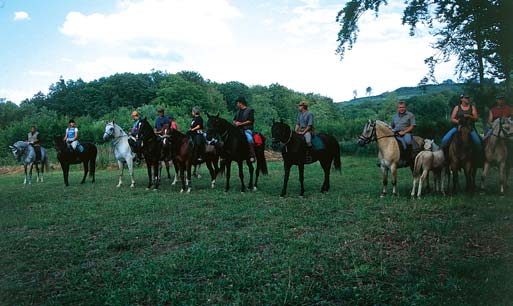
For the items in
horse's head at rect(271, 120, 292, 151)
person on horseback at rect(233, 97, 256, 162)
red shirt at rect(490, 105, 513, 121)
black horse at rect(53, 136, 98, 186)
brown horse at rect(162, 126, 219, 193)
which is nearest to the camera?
red shirt at rect(490, 105, 513, 121)

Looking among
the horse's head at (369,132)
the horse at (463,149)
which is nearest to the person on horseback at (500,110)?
the horse at (463,149)

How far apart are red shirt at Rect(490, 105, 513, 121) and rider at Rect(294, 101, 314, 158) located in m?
5.29

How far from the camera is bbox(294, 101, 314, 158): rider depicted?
11477 millimetres

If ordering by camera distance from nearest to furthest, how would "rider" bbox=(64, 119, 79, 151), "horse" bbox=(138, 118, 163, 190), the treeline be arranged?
"horse" bbox=(138, 118, 163, 190)
"rider" bbox=(64, 119, 79, 151)
the treeline

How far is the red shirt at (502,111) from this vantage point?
10500 millimetres

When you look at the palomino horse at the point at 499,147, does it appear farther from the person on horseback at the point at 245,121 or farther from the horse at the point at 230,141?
the horse at the point at 230,141

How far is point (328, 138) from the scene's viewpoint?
12352 mm

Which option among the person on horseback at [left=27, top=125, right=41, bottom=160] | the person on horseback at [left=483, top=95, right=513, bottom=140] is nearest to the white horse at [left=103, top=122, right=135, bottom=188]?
the person on horseback at [left=27, top=125, right=41, bottom=160]

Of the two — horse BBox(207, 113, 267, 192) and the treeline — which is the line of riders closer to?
horse BBox(207, 113, 267, 192)

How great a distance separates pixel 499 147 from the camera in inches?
400

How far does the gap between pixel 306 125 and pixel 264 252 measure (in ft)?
20.9

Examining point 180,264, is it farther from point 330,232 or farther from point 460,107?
point 460,107

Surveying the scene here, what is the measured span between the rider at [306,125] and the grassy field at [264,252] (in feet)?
5.84

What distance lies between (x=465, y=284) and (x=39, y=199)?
493 inches
